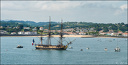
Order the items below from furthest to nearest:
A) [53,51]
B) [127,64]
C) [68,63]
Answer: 1. [53,51]
2. [68,63]
3. [127,64]

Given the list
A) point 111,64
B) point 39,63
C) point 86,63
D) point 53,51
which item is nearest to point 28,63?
point 39,63

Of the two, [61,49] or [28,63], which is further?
[61,49]

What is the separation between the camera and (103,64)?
68000mm

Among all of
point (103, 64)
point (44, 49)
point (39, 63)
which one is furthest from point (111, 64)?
point (44, 49)

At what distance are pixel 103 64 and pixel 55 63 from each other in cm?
1144

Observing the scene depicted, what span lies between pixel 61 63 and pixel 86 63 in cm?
597

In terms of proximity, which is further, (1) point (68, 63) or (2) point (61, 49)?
(2) point (61, 49)

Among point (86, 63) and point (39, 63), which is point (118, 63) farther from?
point (39, 63)

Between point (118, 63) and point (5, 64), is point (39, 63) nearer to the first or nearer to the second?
point (5, 64)

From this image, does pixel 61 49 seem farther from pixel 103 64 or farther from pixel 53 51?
pixel 103 64

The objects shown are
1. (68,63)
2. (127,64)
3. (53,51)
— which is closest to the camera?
(127,64)

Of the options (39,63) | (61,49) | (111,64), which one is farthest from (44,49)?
(111,64)

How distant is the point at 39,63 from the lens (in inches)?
2768

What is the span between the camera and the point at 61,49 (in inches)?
4141
